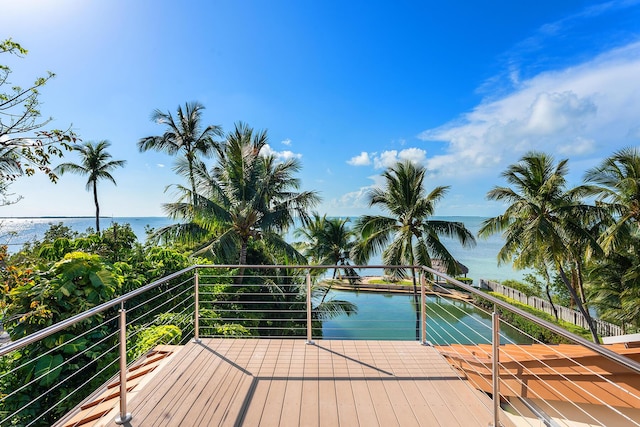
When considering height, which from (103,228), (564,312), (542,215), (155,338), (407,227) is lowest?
(564,312)

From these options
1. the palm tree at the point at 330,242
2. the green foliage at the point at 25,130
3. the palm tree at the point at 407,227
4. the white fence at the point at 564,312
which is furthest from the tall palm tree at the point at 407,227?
the white fence at the point at 564,312

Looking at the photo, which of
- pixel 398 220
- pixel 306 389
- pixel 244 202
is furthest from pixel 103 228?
pixel 306 389

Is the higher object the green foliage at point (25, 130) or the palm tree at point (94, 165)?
the palm tree at point (94, 165)

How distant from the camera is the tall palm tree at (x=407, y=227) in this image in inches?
440

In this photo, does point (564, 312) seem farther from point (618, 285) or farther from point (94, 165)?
point (94, 165)

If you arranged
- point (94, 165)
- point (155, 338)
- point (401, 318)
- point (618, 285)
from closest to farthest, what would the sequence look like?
Answer: point (155, 338), point (618, 285), point (94, 165), point (401, 318)

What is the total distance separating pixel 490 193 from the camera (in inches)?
522

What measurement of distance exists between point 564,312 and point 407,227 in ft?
41.1

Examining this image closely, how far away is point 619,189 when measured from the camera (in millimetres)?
11195

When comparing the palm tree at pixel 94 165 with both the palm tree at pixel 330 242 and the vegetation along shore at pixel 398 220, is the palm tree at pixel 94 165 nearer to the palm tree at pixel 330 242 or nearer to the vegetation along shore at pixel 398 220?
the vegetation along shore at pixel 398 220

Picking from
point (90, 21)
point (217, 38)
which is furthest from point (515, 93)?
point (90, 21)

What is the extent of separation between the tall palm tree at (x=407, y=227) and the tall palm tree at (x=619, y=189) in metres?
5.11

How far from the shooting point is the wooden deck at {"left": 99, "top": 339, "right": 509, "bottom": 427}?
2.13m

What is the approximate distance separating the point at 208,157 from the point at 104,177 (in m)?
7.06
